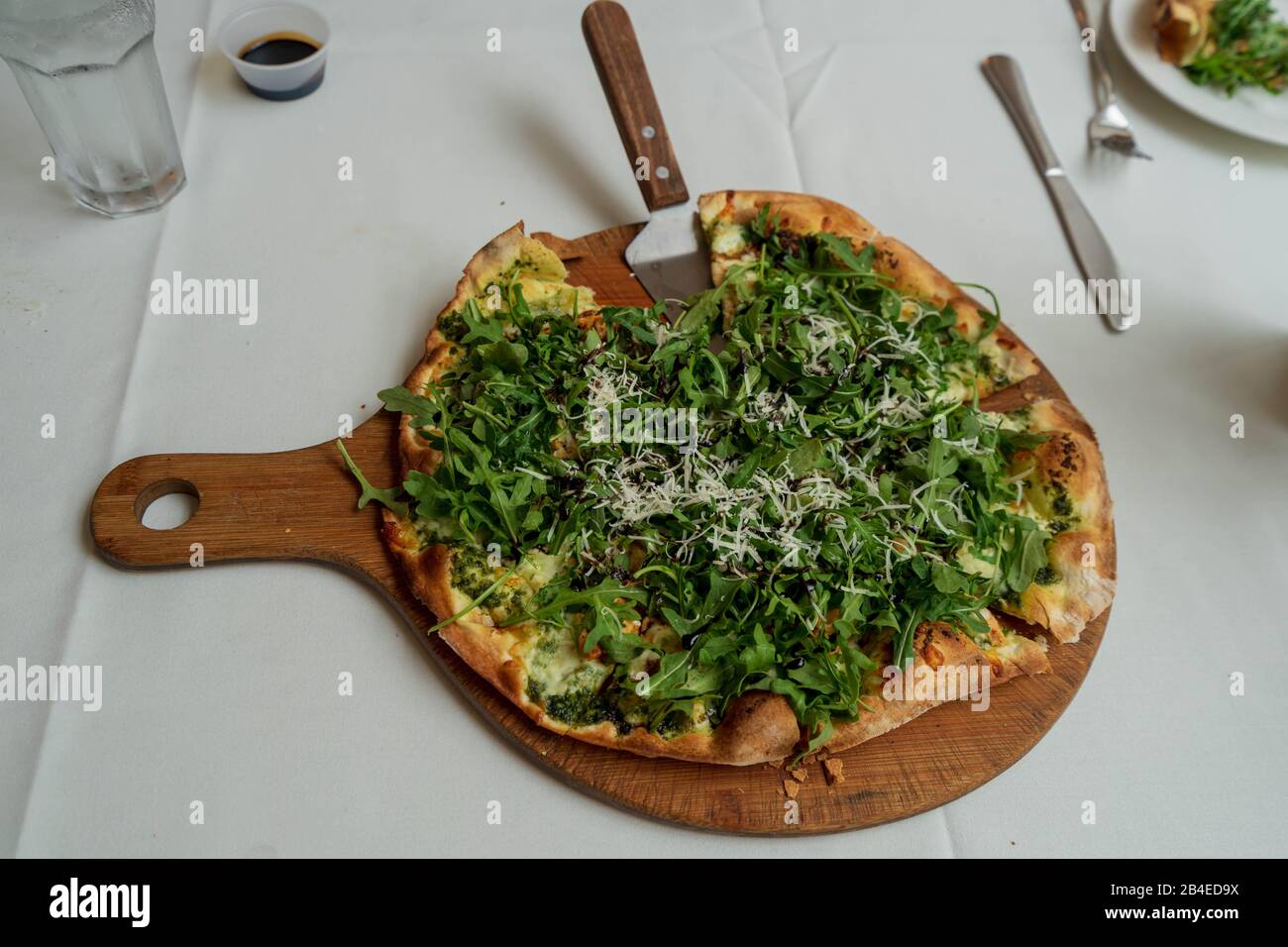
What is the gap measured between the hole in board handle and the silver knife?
104 inches

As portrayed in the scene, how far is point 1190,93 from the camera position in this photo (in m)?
3.45

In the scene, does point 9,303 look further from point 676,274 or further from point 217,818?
point 676,274

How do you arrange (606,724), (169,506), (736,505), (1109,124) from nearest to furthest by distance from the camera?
1. (606,724)
2. (736,505)
3. (169,506)
4. (1109,124)

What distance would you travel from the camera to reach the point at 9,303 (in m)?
2.77

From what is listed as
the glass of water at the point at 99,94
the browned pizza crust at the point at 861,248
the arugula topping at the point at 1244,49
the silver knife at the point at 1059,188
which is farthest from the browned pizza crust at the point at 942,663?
the glass of water at the point at 99,94

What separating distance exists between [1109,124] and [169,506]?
10.6 ft

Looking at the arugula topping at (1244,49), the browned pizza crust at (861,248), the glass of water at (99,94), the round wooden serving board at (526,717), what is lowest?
the round wooden serving board at (526,717)

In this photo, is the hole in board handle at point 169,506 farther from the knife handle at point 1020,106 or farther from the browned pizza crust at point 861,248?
the knife handle at point 1020,106

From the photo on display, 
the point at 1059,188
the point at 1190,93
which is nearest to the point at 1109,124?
the point at 1190,93

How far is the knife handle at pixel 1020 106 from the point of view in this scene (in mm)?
3459

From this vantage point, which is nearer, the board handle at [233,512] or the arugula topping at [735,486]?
the arugula topping at [735,486]

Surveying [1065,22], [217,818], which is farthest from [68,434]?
[1065,22]

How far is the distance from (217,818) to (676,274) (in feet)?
5.72

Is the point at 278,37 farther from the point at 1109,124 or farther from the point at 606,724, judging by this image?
the point at 1109,124
